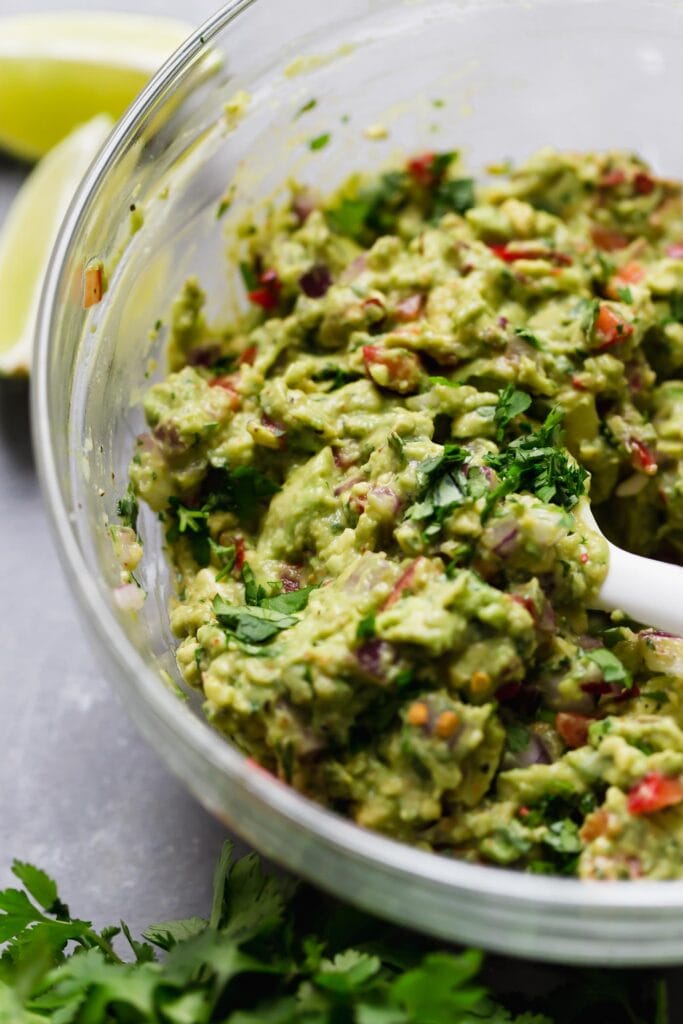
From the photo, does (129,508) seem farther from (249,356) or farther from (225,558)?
(249,356)

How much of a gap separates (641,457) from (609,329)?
Result: 25 cm

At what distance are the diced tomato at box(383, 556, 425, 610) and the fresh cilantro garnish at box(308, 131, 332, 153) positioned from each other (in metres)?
1.17

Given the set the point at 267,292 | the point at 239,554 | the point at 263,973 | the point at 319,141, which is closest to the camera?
the point at 263,973

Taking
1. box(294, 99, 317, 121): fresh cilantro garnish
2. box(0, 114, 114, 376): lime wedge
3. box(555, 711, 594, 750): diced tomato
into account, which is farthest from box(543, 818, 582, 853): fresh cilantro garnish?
box(0, 114, 114, 376): lime wedge

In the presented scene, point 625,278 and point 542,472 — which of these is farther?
point 625,278

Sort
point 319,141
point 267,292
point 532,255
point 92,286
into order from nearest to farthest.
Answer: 1. point 92,286
2. point 532,255
3. point 267,292
4. point 319,141

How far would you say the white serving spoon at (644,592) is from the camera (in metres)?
1.97

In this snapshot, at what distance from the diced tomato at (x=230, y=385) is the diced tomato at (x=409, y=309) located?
0.34 meters

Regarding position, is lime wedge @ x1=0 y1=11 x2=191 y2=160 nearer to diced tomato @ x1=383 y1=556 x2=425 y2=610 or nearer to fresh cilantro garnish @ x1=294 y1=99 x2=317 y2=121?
fresh cilantro garnish @ x1=294 y1=99 x2=317 y2=121

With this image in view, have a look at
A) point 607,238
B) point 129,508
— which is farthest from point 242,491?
point 607,238

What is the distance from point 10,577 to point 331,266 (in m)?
1.06

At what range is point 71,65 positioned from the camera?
302 cm

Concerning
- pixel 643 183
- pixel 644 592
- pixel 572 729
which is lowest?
pixel 572 729

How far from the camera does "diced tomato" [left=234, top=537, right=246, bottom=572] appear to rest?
6.93ft
